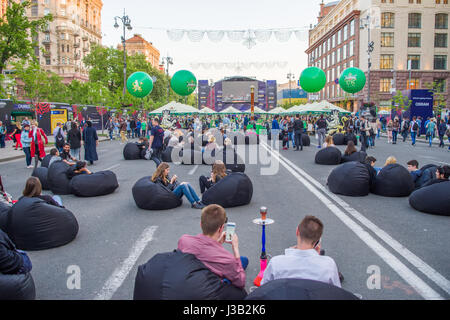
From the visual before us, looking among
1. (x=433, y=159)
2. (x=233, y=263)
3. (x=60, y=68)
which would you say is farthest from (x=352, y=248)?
(x=60, y=68)

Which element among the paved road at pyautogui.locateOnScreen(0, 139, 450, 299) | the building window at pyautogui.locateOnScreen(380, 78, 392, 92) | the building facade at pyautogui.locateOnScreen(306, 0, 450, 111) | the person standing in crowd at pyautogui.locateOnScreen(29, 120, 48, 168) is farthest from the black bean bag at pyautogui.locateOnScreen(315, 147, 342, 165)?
the building window at pyautogui.locateOnScreen(380, 78, 392, 92)

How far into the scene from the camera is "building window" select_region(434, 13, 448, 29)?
58625 mm

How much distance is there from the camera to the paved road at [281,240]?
14.4ft

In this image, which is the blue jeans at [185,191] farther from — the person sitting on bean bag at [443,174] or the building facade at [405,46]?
the building facade at [405,46]

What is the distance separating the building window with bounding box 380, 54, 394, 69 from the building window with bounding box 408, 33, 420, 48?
3681 mm

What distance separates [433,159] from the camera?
16906 mm

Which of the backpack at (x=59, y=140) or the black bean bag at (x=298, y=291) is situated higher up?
the backpack at (x=59, y=140)

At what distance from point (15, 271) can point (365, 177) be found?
302 inches

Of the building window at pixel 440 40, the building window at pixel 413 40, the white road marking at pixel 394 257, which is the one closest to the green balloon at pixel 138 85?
the white road marking at pixel 394 257

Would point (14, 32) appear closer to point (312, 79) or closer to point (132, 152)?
point (132, 152)

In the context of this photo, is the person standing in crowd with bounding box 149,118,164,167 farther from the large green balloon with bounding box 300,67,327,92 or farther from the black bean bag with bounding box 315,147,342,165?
the large green balloon with bounding box 300,67,327,92

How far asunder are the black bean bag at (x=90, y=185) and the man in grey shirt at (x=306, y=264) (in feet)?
23.8

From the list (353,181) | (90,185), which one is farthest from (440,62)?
(90,185)
